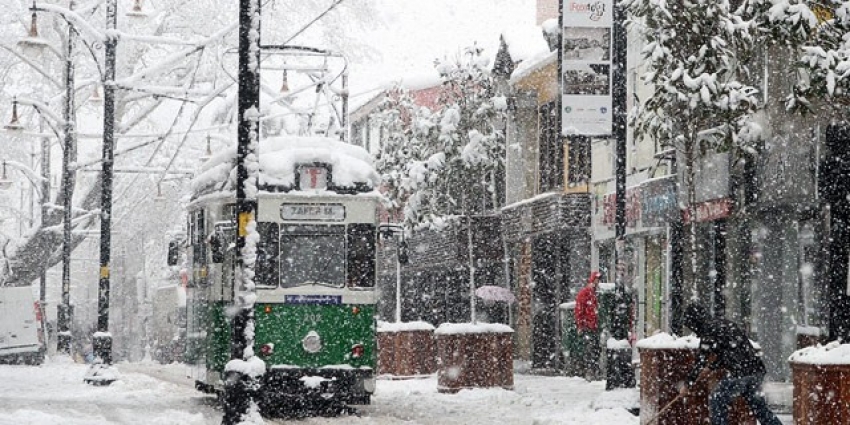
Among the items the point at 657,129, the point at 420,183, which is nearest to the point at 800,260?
the point at 657,129

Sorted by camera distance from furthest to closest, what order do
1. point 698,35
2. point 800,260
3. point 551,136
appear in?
point 551,136 → point 800,260 → point 698,35

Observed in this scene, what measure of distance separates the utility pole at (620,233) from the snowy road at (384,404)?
0.34 meters

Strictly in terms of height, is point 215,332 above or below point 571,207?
below

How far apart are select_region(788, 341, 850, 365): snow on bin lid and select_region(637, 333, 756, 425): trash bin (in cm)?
203

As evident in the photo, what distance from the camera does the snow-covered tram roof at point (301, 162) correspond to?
65.6ft

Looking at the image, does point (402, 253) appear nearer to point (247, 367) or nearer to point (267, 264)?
point (267, 264)

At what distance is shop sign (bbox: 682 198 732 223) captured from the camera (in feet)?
81.7

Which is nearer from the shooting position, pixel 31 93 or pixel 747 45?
pixel 747 45

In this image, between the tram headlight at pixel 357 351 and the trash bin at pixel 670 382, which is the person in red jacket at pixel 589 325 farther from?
the trash bin at pixel 670 382

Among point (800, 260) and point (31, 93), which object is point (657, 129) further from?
point (31, 93)

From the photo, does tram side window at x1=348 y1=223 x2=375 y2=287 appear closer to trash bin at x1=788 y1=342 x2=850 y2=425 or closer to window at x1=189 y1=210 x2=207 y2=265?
window at x1=189 y1=210 x2=207 y2=265

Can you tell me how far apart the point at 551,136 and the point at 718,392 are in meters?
23.3

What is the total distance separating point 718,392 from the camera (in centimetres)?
1348

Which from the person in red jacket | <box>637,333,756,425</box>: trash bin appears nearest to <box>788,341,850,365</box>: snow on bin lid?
<box>637,333,756,425</box>: trash bin
